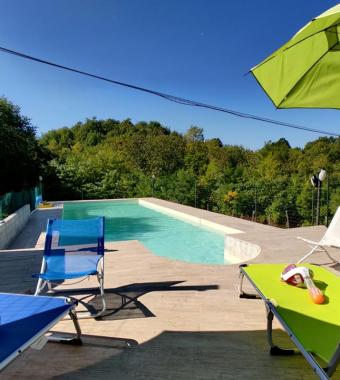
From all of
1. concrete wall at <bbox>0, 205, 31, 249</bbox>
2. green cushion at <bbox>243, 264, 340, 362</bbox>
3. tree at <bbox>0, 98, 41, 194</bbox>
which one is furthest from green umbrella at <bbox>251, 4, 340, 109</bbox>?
tree at <bbox>0, 98, 41, 194</bbox>

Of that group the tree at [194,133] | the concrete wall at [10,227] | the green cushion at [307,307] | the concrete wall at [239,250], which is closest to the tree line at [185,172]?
the tree at [194,133]

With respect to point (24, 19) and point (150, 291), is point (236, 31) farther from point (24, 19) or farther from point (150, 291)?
point (150, 291)

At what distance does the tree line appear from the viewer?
12.9 m

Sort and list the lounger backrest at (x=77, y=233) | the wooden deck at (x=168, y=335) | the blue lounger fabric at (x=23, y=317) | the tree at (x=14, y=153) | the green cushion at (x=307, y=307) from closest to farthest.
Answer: the blue lounger fabric at (x=23, y=317) < the green cushion at (x=307, y=307) < the wooden deck at (x=168, y=335) < the lounger backrest at (x=77, y=233) < the tree at (x=14, y=153)

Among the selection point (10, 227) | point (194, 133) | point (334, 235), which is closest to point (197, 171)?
point (194, 133)

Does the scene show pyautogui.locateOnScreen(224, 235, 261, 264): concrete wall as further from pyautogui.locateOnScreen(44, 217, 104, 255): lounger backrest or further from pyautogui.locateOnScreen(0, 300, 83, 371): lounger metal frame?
pyautogui.locateOnScreen(0, 300, 83, 371): lounger metal frame

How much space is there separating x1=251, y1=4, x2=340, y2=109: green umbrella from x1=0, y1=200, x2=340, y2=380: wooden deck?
1.80 m

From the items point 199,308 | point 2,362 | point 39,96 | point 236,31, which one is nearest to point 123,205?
point 39,96

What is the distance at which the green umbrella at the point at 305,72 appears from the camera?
7.47 feet

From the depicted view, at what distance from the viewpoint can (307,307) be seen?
2191 millimetres

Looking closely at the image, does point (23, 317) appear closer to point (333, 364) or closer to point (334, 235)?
point (333, 364)

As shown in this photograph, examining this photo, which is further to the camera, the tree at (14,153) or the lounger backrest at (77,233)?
the tree at (14,153)

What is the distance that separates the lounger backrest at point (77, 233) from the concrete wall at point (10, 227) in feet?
13.7

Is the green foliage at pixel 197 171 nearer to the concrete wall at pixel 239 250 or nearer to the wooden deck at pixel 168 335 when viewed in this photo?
the concrete wall at pixel 239 250
